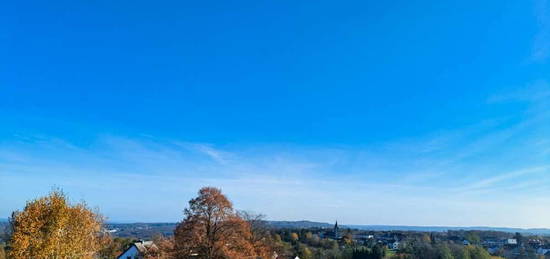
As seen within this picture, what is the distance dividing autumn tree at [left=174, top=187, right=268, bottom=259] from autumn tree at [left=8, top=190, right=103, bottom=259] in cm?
538

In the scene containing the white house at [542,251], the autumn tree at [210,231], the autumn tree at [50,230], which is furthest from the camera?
the white house at [542,251]

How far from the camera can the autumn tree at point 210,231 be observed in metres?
24.7

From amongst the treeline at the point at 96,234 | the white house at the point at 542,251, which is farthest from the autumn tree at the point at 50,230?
the white house at the point at 542,251

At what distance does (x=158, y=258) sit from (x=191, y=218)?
290cm

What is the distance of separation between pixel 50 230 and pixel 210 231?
861 centimetres

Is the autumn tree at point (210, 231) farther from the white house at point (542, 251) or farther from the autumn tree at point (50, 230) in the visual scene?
the white house at point (542, 251)

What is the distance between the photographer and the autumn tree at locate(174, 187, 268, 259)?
24672 mm

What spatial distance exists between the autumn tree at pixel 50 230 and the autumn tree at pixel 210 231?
17.6 feet

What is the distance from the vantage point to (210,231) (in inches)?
987

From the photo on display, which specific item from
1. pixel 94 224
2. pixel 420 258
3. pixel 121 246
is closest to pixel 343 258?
pixel 420 258

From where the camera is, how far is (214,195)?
25.0m

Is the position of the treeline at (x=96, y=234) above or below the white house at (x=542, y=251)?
above

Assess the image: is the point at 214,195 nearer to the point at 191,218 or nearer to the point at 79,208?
the point at 191,218

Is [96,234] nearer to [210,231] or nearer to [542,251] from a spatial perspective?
[210,231]
